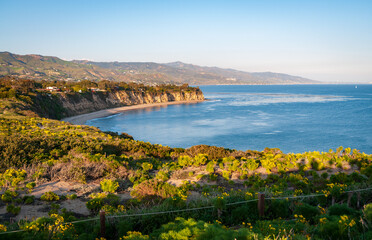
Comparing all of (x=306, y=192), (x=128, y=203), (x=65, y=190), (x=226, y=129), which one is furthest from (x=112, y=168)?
(x=226, y=129)

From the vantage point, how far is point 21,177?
10602 millimetres

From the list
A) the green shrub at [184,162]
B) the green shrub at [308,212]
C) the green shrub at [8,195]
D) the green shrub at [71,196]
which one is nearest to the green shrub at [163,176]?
the green shrub at [184,162]

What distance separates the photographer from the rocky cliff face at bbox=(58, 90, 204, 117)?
62156mm

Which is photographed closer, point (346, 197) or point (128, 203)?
point (346, 197)

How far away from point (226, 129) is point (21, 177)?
120 feet

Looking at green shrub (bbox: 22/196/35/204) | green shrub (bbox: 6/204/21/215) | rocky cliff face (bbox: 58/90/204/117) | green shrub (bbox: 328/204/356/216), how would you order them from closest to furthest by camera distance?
green shrub (bbox: 328/204/356/216)
green shrub (bbox: 6/204/21/215)
green shrub (bbox: 22/196/35/204)
rocky cliff face (bbox: 58/90/204/117)

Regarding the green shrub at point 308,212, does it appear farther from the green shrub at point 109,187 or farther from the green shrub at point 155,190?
the green shrub at point 109,187

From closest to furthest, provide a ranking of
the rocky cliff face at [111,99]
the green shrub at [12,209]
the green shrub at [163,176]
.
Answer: the green shrub at [12,209] → the green shrub at [163,176] → the rocky cliff face at [111,99]

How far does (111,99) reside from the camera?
8206cm

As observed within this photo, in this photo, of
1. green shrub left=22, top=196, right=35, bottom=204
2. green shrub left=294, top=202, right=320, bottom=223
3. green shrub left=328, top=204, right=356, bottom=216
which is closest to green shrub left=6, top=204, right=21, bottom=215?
green shrub left=22, top=196, right=35, bottom=204

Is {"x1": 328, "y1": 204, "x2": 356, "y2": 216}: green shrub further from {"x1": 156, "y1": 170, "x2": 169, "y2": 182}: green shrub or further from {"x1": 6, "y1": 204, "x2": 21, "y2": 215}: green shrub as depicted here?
{"x1": 6, "y1": 204, "x2": 21, "y2": 215}: green shrub

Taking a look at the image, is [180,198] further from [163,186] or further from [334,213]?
[334,213]

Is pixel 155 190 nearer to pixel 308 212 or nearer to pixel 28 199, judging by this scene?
pixel 28 199

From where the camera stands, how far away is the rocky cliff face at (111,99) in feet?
204
